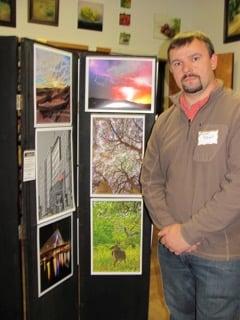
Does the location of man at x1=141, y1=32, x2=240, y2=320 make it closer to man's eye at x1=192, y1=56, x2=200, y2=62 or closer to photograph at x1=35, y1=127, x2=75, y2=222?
man's eye at x1=192, y1=56, x2=200, y2=62

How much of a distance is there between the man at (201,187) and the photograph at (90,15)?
2.20m

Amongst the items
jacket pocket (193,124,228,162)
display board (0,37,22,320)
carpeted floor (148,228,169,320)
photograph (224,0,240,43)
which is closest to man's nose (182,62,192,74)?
jacket pocket (193,124,228,162)

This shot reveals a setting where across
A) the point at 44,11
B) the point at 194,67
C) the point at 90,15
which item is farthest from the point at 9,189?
the point at 90,15

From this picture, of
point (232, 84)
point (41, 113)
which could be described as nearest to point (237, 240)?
point (41, 113)

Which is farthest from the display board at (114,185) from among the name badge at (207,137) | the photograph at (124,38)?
the photograph at (124,38)

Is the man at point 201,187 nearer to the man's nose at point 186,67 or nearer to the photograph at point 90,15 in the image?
the man's nose at point 186,67

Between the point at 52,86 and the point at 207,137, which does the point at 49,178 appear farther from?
the point at 207,137

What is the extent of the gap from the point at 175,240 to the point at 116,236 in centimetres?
61

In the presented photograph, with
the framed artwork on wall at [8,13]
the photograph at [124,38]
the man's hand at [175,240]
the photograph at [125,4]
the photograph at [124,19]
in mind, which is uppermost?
the photograph at [125,4]

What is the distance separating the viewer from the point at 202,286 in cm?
145

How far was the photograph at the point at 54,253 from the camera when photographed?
70.4 inches

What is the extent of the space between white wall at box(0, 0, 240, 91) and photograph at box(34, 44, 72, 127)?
5.39 feet

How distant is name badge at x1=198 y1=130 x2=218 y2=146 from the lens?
1378mm

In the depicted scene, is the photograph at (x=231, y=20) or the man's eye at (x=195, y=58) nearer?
the man's eye at (x=195, y=58)
